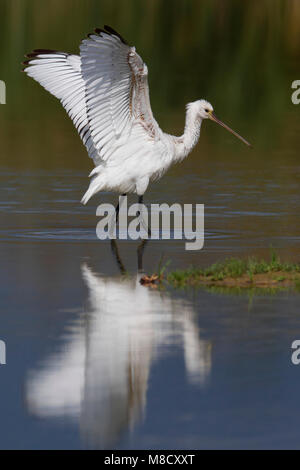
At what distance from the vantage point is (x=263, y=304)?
10367 millimetres

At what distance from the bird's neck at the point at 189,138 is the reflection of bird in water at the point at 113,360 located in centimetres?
424

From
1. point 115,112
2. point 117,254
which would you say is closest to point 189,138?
point 115,112

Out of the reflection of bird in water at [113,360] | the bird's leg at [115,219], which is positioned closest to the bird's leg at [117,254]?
the bird's leg at [115,219]

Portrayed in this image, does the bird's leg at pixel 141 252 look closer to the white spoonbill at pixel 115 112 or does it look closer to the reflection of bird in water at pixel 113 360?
the white spoonbill at pixel 115 112

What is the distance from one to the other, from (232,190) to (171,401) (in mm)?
10458

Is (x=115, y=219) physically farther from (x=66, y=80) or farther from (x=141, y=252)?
(x=66, y=80)

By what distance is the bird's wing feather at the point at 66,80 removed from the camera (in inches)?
607

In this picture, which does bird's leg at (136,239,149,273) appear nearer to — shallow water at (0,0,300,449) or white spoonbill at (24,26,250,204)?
shallow water at (0,0,300,449)

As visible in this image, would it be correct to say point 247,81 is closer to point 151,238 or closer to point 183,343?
point 151,238

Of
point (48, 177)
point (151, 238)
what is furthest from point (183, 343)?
point (48, 177)

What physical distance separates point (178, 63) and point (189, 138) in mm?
22122

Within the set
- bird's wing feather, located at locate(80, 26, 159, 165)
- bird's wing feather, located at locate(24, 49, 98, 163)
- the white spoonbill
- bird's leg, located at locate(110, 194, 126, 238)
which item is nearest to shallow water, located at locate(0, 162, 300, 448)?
bird's leg, located at locate(110, 194, 126, 238)

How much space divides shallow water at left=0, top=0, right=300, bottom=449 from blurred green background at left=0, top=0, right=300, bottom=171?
0.48ft

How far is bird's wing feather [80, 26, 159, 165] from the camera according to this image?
1319 cm
